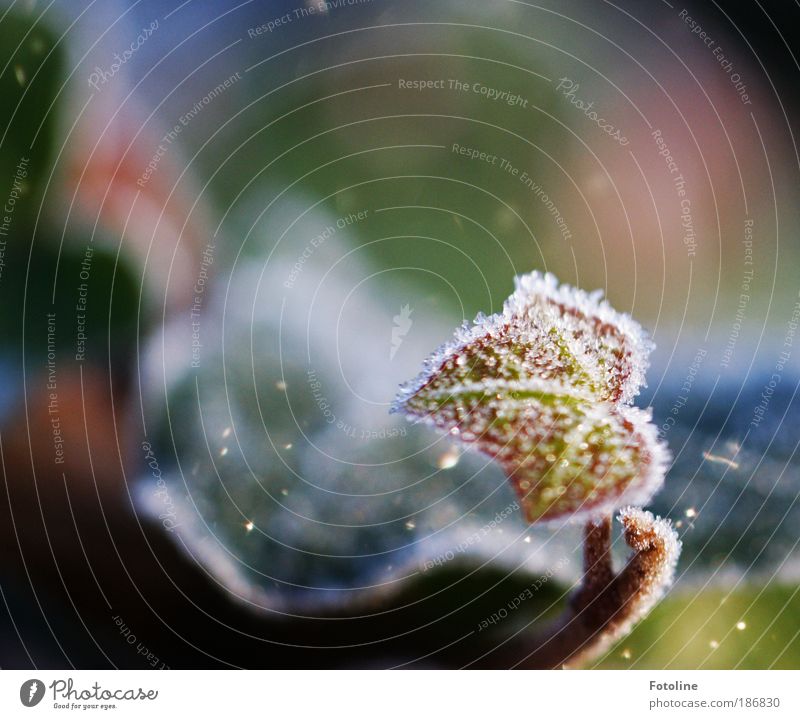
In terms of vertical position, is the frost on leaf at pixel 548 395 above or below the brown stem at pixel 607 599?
above

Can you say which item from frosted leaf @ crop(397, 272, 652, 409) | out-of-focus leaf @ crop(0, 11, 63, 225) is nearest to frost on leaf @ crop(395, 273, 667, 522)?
frosted leaf @ crop(397, 272, 652, 409)

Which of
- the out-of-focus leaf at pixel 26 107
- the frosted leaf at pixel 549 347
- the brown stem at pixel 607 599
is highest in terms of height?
the out-of-focus leaf at pixel 26 107

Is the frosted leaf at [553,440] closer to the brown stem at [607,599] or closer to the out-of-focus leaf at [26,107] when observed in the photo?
the brown stem at [607,599]

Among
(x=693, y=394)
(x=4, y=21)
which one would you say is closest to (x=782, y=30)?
(x=693, y=394)

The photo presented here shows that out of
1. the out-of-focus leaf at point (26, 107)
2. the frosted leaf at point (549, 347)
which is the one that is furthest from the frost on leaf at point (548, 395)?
the out-of-focus leaf at point (26, 107)

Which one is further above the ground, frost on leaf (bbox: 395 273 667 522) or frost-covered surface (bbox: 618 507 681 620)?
frost on leaf (bbox: 395 273 667 522)

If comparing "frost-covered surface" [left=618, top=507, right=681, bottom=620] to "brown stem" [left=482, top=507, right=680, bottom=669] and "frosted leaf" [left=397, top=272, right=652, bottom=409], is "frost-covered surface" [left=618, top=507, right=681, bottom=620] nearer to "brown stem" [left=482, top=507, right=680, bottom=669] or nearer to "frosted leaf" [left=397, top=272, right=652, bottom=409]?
"brown stem" [left=482, top=507, right=680, bottom=669]
